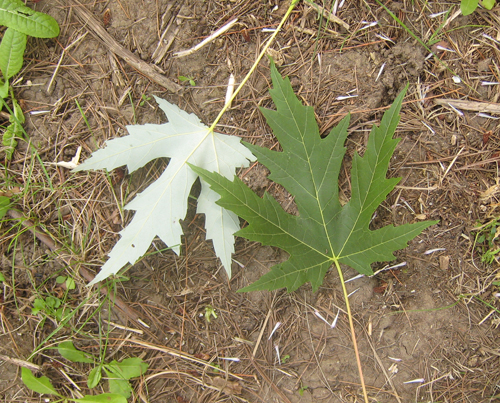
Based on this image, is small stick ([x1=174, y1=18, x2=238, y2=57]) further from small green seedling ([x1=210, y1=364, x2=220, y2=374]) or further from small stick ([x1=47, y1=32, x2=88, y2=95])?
small green seedling ([x1=210, y1=364, x2=220, y2=374])

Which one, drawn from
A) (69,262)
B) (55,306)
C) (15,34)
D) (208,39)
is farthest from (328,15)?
(55,306)

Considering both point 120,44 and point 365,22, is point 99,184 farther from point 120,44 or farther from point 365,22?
point 365,22

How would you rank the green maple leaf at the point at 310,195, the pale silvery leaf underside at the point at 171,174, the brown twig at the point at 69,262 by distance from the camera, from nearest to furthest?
the green maple leaf at the point at 310,195, the pale silvery leaf underside at the point at 171,174, the brown twig at the point at 69,262

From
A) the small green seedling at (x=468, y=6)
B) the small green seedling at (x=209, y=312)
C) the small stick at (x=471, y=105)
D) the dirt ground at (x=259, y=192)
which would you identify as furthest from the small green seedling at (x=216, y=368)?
the small green seedling at (x=468, y=6)

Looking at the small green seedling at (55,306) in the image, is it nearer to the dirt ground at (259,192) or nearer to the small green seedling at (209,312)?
the dirt ground at (259,192)

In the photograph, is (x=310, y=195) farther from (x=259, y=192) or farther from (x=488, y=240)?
(x=488, y=240)

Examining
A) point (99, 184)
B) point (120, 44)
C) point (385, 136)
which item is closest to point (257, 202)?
point (385, 136)

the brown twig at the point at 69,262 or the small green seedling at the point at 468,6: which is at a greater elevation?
the small green seedling at the point at 468,6
